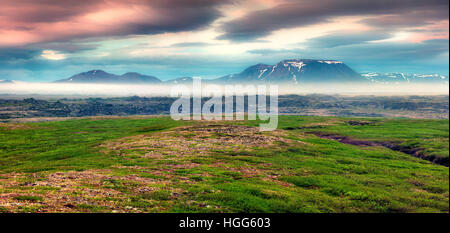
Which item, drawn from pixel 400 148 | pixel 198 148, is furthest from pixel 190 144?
pixel 400 148

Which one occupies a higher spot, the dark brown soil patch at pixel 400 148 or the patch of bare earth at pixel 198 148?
the patch of bare earth at pixel 198 148

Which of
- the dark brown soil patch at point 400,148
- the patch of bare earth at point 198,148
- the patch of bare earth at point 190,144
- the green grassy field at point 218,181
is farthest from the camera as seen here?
the dark brown soil patch at point 400,148

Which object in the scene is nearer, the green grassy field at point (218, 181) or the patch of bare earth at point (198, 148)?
the green grassy field at point (218, 181)

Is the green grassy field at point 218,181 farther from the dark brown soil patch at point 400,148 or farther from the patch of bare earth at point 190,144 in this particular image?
the dark brown soil patch at point 400,148

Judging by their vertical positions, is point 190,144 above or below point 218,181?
above

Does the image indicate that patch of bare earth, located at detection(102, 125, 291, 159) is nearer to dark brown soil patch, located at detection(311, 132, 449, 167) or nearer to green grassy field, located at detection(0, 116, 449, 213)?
green grassy field, located at detection(0, 116, 449, 213)

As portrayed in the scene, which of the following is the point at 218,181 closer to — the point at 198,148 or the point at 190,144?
the point at 198,148

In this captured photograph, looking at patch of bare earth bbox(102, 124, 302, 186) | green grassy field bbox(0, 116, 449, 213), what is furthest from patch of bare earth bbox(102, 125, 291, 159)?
green grassy field bbox(0, 116, 449, 213)

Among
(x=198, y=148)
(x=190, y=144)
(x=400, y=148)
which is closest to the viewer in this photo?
(x=198, y=148)

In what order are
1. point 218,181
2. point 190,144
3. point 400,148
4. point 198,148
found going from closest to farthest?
point 218,181
point 198,148
point 190,144
point 400,148

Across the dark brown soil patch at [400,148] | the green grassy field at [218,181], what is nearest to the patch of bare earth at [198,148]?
the green grassy field at [218,181]

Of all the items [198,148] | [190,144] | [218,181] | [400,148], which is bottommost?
[400,148]

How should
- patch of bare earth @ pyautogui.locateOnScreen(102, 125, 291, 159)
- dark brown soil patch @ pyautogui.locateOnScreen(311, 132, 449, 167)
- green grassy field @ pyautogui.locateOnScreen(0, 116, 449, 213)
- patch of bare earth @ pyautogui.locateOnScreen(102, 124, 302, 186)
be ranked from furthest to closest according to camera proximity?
1. dark brown soil patch @ pyautogui.locateOnScreen(311, 132, 449, 167)
2. patch of bare earth @ pyautogui.locateOnScreen(102, 125, 291, 159)
3. patch of bare earth @ pyautogui.locateOnScreen(102, 124, 302, 186)
4. green grassy field @ pyautogui.locateOnScreen(0, 116, 449, 213)
